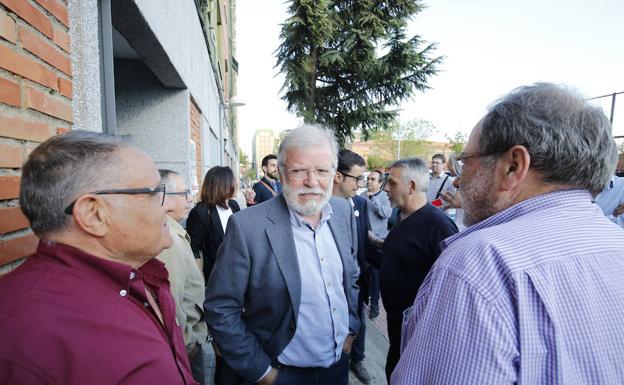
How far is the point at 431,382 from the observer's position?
0.90 metres

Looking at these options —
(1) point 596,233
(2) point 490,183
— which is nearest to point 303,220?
(2) point 490,183

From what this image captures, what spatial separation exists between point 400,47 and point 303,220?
13.9 meters

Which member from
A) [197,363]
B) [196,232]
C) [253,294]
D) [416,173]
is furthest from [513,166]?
[196,232]

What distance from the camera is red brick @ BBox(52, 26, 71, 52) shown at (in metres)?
1.43

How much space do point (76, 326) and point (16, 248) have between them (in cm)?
70

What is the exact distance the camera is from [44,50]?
4.45ft

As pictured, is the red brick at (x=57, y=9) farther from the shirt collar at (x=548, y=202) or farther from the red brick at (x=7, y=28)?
the shirt collar at (x=548, y=202)

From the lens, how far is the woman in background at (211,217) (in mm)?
3732

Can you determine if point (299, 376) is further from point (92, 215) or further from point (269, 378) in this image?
point (92, 215)

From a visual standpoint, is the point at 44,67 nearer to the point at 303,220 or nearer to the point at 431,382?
the point at 303,220

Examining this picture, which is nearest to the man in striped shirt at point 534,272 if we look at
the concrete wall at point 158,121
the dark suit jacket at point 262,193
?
the concrete wall at point 158,121

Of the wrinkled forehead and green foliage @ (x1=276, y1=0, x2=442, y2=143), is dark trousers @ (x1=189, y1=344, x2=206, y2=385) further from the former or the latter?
green foliage @ (x1=276, y1=0, x2=442, y2=143)

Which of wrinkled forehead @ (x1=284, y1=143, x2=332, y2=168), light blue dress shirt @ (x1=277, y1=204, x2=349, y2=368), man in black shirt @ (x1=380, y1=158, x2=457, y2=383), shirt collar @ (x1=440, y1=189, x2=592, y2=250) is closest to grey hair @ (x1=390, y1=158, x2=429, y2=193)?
man in black shirt @ (x1=380, y1=158, x2=457, y2=383)

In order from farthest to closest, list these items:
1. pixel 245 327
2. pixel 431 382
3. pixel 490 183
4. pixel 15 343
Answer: pixel 245 327 < pixel 490 183 < pixel 431 382 < pixel 15 343
